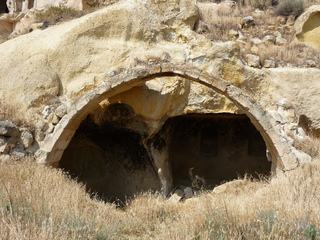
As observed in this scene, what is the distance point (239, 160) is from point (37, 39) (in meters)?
7.64

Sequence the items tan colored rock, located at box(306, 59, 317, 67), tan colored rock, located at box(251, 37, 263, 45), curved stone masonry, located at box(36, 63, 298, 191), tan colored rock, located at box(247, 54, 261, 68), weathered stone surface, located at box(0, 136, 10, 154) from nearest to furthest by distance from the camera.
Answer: weathered stone surface, located at box(0, 136, 10, 154), curved stone masonry, located at box(36, 63, 298, 191), tan colored rock, located at box(247, 54, 261, 68), tan colored rock, located at box(306, 59, 317, 67), tan colored rock, located at box(251, 37, 263, 45)

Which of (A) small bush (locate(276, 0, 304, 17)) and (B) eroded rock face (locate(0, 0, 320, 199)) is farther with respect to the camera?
(A) small bush (locate(276, 0, 304, 17))

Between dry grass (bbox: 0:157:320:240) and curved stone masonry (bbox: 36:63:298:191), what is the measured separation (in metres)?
0.67

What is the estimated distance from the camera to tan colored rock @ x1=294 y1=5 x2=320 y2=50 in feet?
32.5

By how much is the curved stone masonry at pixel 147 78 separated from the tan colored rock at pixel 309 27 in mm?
4345

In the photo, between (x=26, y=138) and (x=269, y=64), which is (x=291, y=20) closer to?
(x=269, y=64)

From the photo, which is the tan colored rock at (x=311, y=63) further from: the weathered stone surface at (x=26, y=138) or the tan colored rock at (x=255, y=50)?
the weathered stone surface at (x=26, y=138)

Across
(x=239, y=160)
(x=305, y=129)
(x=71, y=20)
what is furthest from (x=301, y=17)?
(x=71, y=20)

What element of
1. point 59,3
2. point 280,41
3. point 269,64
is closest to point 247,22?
point 280,41

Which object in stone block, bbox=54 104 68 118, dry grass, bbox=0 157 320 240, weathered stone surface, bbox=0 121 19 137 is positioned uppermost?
stone block, bbox=54 104 68 118

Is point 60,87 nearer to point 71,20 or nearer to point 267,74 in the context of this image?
point 71,20

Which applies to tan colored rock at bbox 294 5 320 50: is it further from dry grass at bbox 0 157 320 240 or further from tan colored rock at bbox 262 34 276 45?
dry grass at bbox 0 157 320 240

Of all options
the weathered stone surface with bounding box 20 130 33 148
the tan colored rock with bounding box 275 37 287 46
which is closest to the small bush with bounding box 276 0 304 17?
the tan colored rock with bounding box 275 37 287 46

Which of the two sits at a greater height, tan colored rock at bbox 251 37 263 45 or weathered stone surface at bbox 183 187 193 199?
tan colored rock at bbox 251 37 263 45
